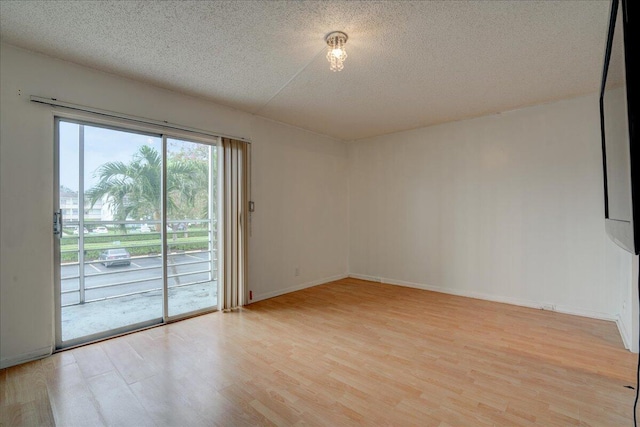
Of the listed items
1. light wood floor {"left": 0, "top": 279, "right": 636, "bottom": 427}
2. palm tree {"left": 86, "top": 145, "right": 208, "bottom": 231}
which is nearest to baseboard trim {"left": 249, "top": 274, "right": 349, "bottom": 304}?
light wood floor {"left": 0, "top": 279, "right": 636, "bottom": 427}

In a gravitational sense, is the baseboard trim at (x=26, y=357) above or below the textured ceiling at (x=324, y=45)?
below

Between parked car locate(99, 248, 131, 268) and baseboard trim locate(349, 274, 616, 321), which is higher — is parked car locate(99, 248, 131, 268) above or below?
above

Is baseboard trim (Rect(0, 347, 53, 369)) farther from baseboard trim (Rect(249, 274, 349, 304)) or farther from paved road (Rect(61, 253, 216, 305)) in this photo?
baseboard trim (Rect(249, 274, 349, 304))

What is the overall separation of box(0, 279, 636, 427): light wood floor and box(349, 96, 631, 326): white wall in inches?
24.5

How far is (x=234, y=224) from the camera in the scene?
3.92m

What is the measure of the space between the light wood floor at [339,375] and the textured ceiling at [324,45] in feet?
8.97

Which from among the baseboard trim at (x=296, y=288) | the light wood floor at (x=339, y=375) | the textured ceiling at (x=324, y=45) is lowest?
the light wood floor at (x=339, y=375)

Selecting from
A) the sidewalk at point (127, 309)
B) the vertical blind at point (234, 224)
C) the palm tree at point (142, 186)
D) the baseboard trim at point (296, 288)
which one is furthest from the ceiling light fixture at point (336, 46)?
the baseboard trim at point (296, 288)

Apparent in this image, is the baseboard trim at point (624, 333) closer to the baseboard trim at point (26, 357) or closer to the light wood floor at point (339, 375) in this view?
the light wood floor at point (339, 375)

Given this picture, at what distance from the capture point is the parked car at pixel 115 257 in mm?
3406

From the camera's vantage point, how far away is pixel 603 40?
7.91 ft

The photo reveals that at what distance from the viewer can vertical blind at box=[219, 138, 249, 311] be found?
385 centimetres

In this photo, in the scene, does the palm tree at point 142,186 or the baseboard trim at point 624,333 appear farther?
the palm tree at point 142,186

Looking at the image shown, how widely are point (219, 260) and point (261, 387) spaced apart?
2.05m
